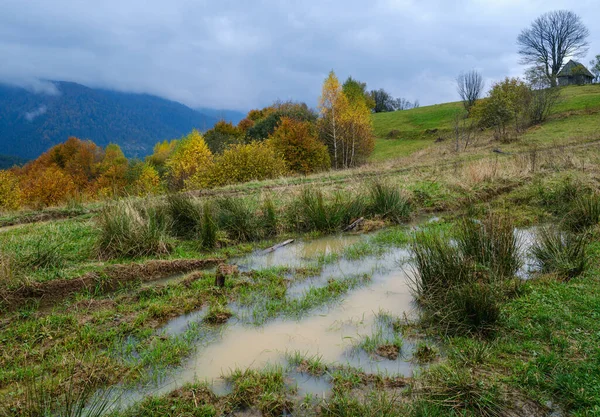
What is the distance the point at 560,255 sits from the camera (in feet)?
20.6

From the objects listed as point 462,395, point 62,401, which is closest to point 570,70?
point 462,395

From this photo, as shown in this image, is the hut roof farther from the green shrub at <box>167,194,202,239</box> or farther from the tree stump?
the tree stump

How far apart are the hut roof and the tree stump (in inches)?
3096

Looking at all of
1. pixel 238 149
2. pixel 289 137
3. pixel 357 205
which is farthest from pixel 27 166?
pixel 357 205

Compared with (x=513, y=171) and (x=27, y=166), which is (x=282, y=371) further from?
(x=27, y=166)

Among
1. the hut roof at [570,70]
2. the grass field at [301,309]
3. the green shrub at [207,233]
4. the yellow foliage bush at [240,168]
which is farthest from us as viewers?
the hut roof at [570,70]

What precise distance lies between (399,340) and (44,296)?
5633 millimetres

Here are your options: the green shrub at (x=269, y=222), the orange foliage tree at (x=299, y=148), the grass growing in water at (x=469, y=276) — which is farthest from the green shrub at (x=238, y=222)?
the orange foliage tree at (x=299, y=148)

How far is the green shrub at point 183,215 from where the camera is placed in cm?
989

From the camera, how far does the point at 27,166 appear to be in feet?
259

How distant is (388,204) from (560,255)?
5.36 m

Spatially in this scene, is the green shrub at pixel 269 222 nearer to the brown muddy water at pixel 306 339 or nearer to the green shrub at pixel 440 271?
the brown muddy water at pixel 306 339

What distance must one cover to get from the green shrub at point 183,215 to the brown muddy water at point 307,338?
4.16 meters

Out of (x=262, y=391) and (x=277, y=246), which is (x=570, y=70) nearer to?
(x=277, y=246)
